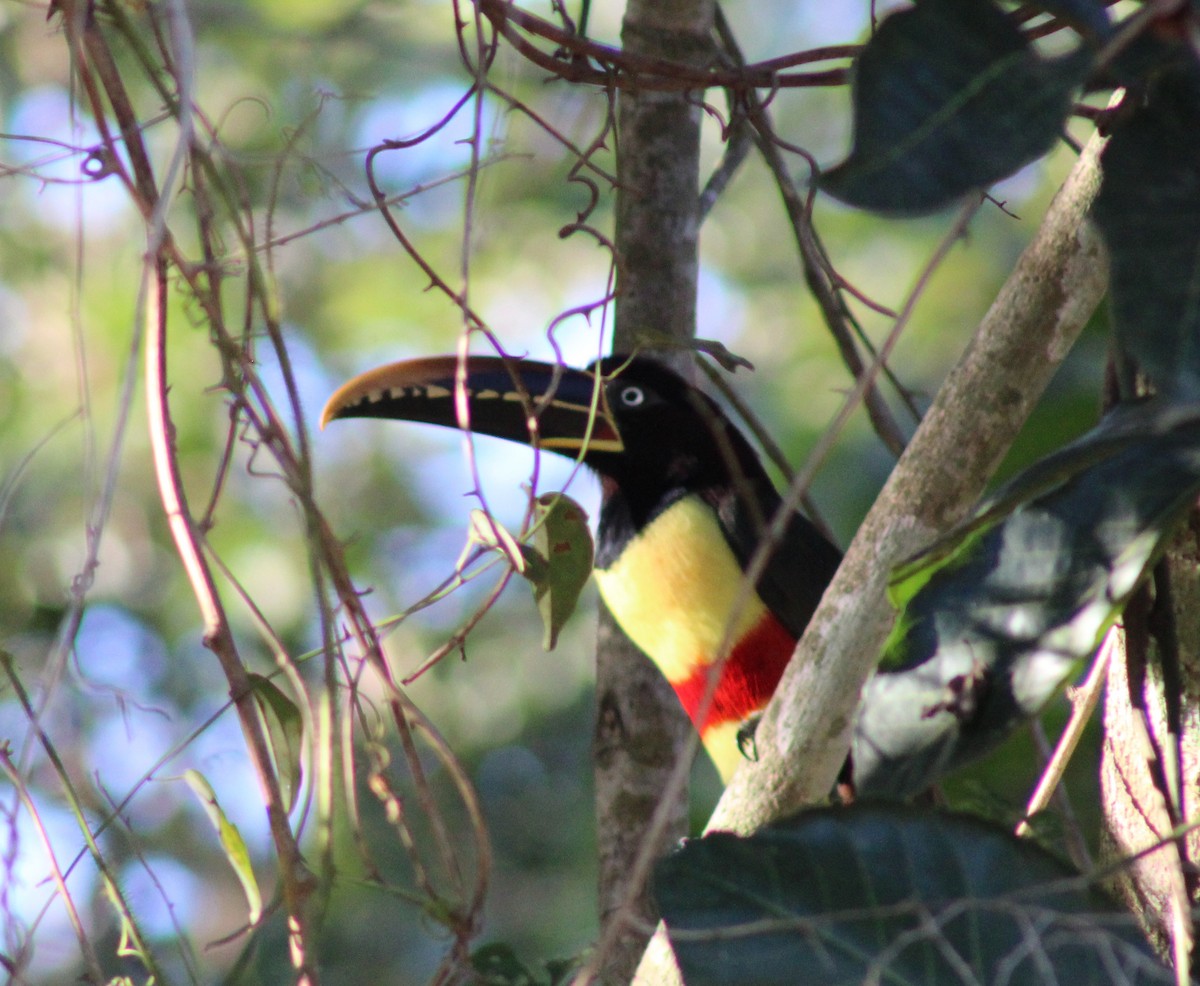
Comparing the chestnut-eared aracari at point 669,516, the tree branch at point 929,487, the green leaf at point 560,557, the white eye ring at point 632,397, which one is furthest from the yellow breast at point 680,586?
the tree branch at point 929,487

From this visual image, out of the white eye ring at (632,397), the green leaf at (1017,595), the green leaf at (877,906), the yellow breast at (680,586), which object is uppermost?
the white eye ring at (632,397)

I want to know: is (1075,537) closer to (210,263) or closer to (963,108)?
(963,108)

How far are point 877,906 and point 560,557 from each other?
815mm

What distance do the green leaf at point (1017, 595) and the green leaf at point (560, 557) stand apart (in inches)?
27.2

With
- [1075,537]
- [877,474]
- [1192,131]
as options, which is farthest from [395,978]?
[1192,131]

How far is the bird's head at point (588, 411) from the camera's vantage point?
8.19 feet

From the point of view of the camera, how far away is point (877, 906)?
113cm

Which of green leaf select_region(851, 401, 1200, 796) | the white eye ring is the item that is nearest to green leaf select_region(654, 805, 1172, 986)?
green leaf select_region(851, 401, 1200, 796)

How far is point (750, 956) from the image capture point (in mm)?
1131

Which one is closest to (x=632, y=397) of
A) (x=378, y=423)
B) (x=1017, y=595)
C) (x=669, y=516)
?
(x=669, y=516)

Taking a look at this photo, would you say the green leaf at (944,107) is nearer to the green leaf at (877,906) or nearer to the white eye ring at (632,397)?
the green leaf at (877,906)

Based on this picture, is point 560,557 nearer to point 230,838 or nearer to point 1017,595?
point 230,838

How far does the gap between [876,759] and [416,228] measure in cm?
530

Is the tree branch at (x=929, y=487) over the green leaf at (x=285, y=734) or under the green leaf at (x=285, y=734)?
under
